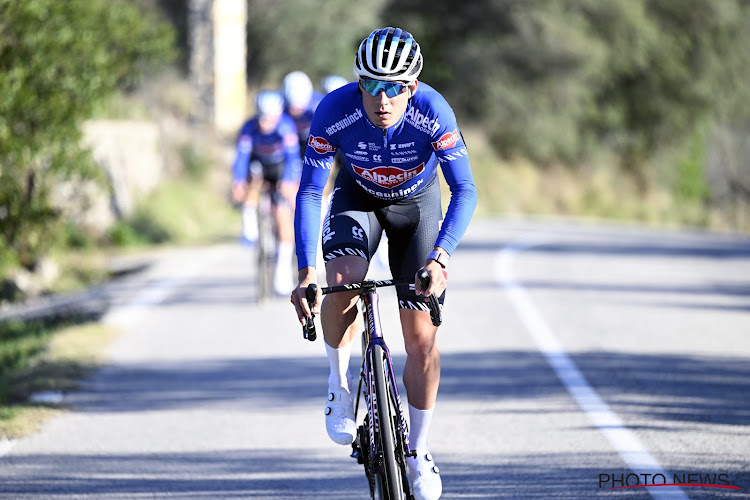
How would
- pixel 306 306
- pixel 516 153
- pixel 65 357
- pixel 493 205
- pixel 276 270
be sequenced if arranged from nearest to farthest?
pixel 306 306 < pixel 65 357 < pixel 276 270 < pixel 493 205 < pixel 516 153

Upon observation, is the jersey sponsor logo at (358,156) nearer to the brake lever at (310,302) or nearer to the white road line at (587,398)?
the brake lever at (310,302)

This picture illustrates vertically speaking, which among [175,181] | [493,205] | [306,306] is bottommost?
[493,205]

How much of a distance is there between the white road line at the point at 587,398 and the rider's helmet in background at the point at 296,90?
3349 mm

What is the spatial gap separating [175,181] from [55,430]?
59.1ft

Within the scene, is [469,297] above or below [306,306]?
below

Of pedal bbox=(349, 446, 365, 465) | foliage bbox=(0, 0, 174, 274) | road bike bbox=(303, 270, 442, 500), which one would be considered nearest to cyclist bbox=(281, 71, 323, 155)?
foliage bbox=(0, 0, 174, 274)

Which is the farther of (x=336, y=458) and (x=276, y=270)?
(x=276, y=270)

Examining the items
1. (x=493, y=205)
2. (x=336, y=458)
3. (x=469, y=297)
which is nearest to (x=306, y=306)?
(x=336, y=458)

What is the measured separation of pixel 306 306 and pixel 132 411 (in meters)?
3.09

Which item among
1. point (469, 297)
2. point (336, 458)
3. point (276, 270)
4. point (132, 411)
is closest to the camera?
point (336, 458)

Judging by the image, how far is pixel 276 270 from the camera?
12062 millimetres

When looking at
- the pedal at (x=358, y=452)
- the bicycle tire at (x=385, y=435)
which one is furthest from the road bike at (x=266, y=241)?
the bicycle tire at (x=385, y=435)

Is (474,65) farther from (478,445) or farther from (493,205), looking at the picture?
(478,445)

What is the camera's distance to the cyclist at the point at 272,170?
12000 millimetres
